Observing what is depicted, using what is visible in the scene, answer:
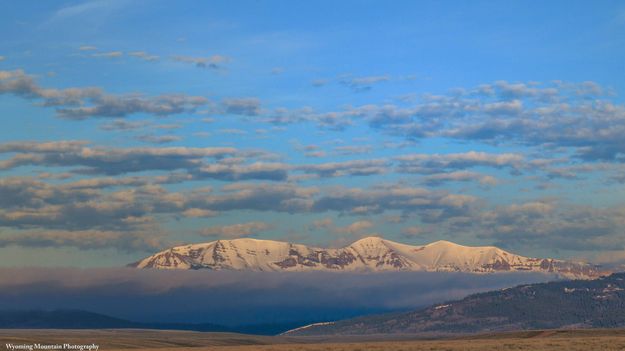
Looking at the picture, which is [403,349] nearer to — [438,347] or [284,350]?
[438,347]

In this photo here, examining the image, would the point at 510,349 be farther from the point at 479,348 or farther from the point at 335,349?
the point at 335,349

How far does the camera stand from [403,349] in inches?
6934

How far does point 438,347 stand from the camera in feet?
603

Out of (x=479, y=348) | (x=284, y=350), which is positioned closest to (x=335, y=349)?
(x=284, y=350)

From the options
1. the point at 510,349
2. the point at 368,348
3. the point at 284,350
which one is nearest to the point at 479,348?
the point at 510,349

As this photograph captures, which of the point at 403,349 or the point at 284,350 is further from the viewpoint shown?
the point at 284,350

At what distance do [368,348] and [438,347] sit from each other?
13.1m

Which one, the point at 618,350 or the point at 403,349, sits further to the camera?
the point at 403,349

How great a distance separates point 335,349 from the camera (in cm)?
19300

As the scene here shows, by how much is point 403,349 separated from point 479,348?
13603 millimetres

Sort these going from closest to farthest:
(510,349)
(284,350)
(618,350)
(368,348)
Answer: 1. (618,350)
2. (510,349)
3. (368,348)
4. (284,350)

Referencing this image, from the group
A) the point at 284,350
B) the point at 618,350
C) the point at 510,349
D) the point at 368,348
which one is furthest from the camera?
the point at 284,350

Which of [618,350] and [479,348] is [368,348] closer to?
[479,348]

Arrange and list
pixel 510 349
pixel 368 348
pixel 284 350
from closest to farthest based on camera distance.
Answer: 1. pixel 510 349
2. pixel 368 348
3. pixel 284 350
